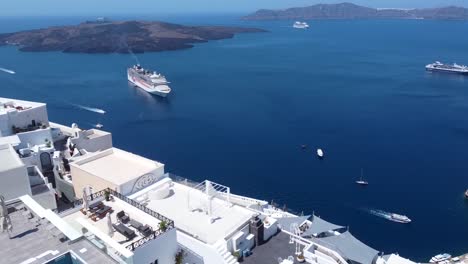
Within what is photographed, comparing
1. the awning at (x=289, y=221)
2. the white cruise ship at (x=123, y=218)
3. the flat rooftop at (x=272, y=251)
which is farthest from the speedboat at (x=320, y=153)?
the flat rooftop at (x=272, y=251)

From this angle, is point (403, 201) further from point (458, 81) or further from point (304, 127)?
point (458, 81)

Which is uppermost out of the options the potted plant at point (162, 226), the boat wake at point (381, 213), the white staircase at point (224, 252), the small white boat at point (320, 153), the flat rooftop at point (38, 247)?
the flat rooftop at point (38, 247)

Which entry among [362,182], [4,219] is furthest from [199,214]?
[362,182]

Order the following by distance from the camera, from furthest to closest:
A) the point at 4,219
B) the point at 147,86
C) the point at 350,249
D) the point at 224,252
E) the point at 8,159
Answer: the point at 147,86 → the point at 350,249 → the point at 8,159 → the point at 224,252 → the point at 4,219

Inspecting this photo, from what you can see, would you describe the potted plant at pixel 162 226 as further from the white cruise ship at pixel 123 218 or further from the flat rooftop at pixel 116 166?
the flat rooftop at pixel 116 166

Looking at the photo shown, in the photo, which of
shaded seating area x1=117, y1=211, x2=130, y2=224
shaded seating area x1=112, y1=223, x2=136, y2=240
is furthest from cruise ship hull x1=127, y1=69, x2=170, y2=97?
shaded seating area x1=112, y1=223, x2=136, y2=240

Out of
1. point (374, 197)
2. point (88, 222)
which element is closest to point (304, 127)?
point (374, 197)

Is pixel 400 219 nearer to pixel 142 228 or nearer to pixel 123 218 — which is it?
pixel 142 228
